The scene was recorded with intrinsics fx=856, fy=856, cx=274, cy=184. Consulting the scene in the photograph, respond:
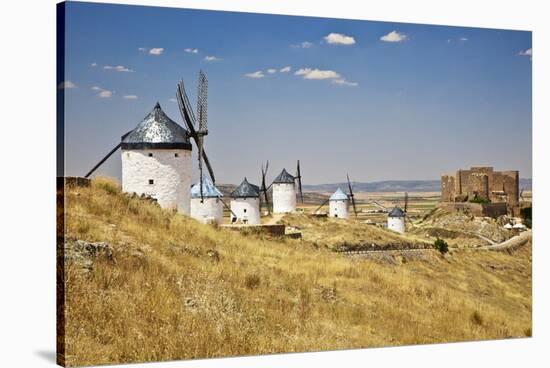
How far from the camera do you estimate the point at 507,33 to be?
15.5m

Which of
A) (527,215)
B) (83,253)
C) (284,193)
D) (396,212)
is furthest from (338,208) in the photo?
(83,253)

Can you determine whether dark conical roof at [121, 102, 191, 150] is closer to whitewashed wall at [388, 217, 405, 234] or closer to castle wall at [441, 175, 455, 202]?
castle wall at [441, 175, 455, 202]

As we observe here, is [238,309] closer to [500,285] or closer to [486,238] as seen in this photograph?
[500,285]

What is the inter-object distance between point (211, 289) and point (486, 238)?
729cm

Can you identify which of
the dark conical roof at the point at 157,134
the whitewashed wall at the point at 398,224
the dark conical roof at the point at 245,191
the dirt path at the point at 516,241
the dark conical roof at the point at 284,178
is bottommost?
the dirt path at the point at 516,241

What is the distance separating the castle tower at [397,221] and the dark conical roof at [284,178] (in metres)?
2.43

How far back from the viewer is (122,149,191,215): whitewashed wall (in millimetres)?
13875

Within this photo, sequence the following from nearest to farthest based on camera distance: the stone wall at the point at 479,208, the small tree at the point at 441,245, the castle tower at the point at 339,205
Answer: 1. the castle tower at the point at 339,205
2. the small tree at the point at 441,245
3. the stone wall at the point at 479,208

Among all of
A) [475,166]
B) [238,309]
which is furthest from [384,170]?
[238,309]

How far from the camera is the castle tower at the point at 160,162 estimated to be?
13516mm

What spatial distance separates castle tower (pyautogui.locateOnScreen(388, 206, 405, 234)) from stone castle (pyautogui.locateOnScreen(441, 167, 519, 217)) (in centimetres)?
96

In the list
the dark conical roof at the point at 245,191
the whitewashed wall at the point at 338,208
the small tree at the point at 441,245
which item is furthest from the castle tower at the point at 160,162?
the small tree at the point at 441,245

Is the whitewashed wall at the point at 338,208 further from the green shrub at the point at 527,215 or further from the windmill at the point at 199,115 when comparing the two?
the green shrub at the point at 527,215

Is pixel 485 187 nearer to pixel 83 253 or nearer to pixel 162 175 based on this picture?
pixel 162 175
